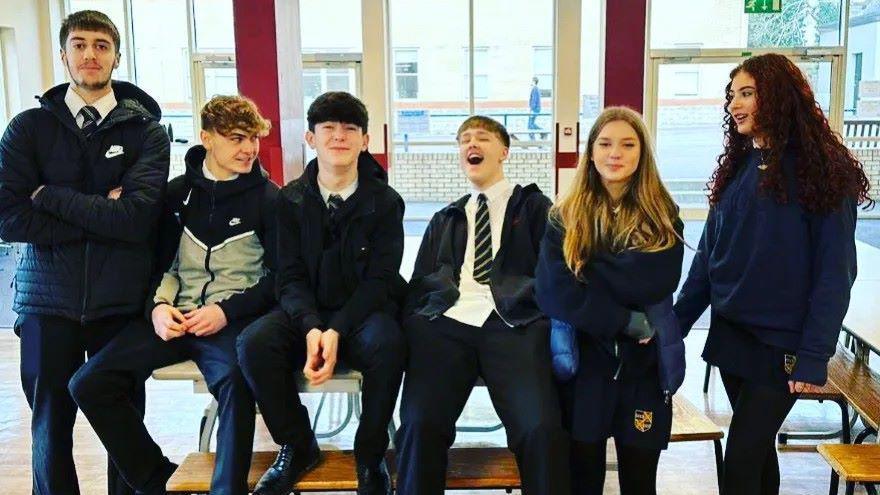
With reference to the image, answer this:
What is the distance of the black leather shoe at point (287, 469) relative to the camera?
2.10 metres

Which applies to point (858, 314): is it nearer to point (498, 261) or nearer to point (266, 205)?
point (498, 261)

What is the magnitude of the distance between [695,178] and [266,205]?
8.15m

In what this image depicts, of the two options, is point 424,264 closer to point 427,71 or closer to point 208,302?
point 208,302

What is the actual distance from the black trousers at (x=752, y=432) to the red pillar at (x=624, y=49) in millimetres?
4060

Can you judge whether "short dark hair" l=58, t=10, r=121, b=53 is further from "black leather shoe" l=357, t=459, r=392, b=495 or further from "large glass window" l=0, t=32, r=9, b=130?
"large glass window" l=0, t=32, r=9, b=130

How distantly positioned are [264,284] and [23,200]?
A: 0.77 meters

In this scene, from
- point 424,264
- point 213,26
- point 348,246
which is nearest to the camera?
point 348,246

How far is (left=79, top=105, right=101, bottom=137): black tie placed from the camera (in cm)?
234

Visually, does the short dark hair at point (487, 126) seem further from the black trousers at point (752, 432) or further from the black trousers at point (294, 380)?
the black trousers at point (752, 432)

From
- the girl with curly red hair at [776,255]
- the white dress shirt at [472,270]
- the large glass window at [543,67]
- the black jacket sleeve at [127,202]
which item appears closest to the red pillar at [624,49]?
the large glass window at [543,67]

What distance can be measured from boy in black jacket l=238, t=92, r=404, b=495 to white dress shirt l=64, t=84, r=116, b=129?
629 millimetres

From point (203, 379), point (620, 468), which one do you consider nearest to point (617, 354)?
point (620, 468)

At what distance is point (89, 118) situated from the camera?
236cm

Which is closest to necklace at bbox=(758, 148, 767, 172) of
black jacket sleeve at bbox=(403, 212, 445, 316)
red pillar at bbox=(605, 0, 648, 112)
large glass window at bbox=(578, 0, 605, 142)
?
black jacket sleeve at bbox=(403, 212, 445, 316)
